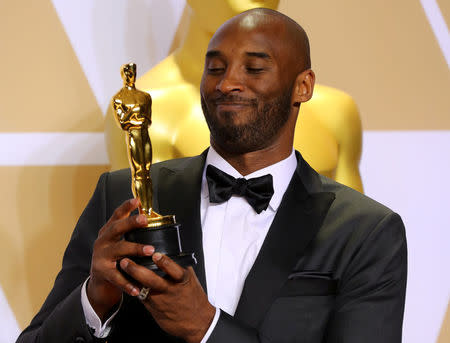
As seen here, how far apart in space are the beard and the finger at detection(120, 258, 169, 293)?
0.45 meters

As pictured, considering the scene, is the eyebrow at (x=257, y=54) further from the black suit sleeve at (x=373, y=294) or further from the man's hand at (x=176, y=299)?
the man's hand at (x=176, y=299)

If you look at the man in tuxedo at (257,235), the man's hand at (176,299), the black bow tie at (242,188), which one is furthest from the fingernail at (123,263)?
the black bow tie at (242,188)

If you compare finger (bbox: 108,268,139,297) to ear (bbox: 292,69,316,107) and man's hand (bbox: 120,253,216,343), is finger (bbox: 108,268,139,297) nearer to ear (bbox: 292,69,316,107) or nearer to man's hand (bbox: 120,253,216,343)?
man's hand (bbox: 120,253,216,343)

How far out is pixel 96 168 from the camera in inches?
107

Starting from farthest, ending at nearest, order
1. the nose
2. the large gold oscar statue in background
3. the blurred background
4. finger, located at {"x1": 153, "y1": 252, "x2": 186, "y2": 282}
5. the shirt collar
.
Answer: the blurred background < the large gold oscar statue in background < the shirt collar < the nose < finger, located at {"x1": 153, "y1": 252, "x2": 186, "y2": 282}

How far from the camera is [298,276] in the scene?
1582 millimetres

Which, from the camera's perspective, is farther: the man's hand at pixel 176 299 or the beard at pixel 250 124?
the beard at pixel 250 124

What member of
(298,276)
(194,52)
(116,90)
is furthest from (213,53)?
(116,90)

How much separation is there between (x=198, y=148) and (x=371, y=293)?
33.9 inches

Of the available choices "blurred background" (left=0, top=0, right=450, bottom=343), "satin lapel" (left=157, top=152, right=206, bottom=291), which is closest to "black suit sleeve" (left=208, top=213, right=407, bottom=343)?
"satin lapel" (left=157, top=152, right=206, bottom=291)

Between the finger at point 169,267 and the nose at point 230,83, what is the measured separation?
461 mm

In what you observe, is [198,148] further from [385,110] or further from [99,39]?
[385,110]

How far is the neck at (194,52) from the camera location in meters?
2.38

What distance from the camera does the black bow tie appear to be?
A: 5.47 feet
